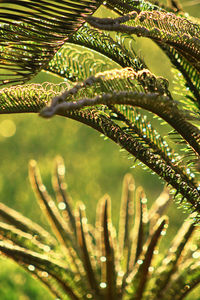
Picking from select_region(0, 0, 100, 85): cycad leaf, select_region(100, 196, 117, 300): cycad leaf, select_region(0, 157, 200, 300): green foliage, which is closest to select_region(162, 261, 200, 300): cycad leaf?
select_region(0, 157, 200, 300): green foliage

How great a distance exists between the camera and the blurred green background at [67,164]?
407cm

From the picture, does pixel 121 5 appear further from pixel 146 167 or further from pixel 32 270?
pixel 32 270

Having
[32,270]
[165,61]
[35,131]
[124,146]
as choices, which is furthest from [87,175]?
[124,146]

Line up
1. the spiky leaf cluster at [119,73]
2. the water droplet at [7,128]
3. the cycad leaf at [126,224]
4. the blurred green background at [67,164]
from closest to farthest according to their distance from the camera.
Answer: the spiky leaf cluster at [119,73] < the cycad leaf at [126,224] < the blurred green background at [67,164] < the water droplet at [7,128]

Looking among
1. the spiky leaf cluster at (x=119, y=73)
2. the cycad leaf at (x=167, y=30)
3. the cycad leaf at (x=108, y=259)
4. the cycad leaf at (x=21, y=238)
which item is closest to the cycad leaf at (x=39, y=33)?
the spiky leaf cluster at (x=119, y=73)

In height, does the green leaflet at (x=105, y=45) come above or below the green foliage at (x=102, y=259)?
above

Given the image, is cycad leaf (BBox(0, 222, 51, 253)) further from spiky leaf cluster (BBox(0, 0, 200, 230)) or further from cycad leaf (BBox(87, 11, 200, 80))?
cycad leaf (BBox(87, 11, 200, 80))

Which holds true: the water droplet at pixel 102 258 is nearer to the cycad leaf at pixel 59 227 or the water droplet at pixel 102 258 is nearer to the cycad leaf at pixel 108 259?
the cycad leaf at pixel 108 259

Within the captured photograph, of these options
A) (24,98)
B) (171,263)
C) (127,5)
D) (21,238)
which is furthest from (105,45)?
(171,263)

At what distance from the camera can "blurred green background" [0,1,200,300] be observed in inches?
160

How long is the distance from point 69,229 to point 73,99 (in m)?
0.93

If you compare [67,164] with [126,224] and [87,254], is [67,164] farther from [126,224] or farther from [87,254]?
[87,254]

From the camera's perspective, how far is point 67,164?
4523 mm

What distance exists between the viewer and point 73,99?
3.02ft
